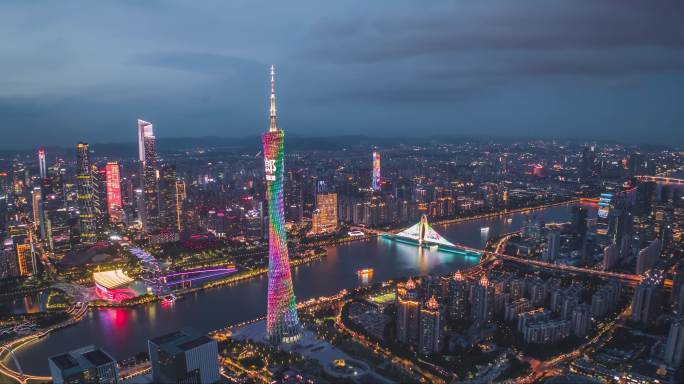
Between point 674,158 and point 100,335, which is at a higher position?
point 674,158

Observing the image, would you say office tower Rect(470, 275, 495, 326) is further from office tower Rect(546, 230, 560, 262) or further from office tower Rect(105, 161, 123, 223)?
office tower Rect(105, 161, 123, 223)

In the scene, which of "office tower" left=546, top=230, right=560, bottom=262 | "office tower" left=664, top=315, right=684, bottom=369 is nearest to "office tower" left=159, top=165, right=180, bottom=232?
"office tower" left=546, top=230, right=560, bottom=262

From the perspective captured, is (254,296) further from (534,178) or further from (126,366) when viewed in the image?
(534,178)

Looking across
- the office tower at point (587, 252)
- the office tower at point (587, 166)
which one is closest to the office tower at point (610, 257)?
the office tower at point (587, 252)

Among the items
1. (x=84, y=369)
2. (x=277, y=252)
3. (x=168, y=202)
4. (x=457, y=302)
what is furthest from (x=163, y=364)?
(x=168, y=202)

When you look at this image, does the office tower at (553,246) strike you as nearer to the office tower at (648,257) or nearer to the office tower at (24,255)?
the office tower at (648,257)

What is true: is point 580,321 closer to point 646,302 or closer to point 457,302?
point 646,302

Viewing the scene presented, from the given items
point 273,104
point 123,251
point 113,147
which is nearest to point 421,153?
point 113,147
